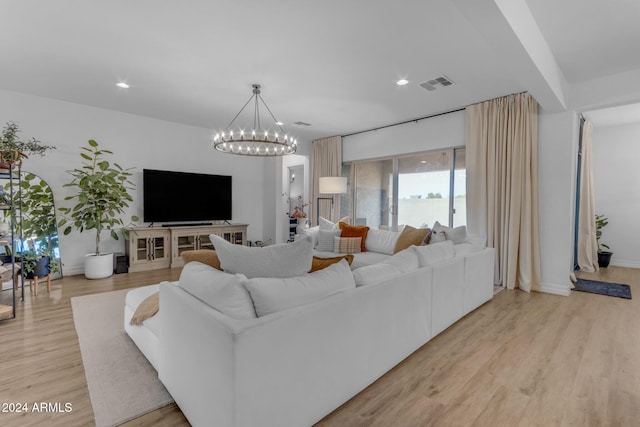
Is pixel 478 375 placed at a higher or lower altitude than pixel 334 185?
lower

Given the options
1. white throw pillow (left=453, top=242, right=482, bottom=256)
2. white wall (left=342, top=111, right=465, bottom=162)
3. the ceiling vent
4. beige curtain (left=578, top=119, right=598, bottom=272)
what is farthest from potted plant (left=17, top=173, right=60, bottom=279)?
beige curtain (left=578, top=119, right=598, bottom=272)

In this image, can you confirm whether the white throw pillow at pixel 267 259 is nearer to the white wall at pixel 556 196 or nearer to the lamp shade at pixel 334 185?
the white wall at pixel 556 196

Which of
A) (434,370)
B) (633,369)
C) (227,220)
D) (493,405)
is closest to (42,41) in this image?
(227,220)

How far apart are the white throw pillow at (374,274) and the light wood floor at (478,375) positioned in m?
0.64

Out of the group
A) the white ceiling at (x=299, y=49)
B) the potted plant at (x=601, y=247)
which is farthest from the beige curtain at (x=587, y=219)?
the white ceiling at (x=299, y=49)

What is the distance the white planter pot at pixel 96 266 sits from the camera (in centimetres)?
442

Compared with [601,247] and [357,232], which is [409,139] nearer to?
[357,232]

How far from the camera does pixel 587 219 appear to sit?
521cm

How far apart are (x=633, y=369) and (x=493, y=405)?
1.25 m

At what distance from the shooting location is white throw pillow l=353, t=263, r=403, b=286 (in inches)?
75.4

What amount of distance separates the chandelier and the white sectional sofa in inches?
84.4

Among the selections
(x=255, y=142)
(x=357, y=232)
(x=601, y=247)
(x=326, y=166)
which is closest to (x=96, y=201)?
(x=255, y=142)

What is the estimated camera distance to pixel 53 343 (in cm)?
243

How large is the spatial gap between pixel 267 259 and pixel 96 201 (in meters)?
4.08
